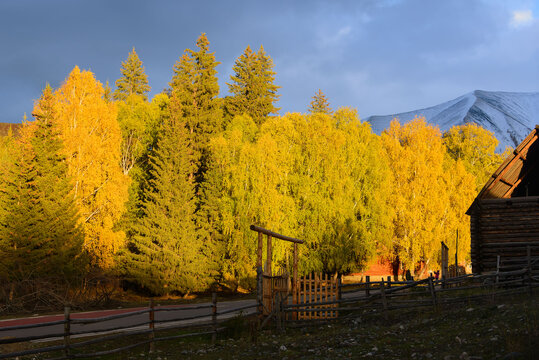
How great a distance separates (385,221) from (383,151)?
22.6ft

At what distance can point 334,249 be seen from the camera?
119ft

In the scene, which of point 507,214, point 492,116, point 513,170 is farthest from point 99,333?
point 492,116

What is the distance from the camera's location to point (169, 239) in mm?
35875

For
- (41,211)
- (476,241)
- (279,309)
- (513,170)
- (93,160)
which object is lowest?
(279,309)

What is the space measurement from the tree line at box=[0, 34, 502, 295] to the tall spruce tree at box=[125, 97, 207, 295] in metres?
0.10

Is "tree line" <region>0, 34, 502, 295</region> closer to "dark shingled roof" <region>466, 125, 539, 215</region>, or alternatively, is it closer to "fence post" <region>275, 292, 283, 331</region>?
"fence post" <region>275, 292, 283, 331</region>

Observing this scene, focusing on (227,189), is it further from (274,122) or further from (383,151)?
(383,151)

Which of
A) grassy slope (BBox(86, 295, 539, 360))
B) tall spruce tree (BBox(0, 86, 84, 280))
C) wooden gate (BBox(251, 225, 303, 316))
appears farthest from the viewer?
tall spruce tree (BBox(0, 86, 84, 280))

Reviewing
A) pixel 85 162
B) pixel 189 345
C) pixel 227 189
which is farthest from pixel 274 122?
pixel 189 345

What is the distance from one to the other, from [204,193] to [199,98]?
10878 millimetres

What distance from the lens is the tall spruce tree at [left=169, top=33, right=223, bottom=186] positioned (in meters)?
45.9

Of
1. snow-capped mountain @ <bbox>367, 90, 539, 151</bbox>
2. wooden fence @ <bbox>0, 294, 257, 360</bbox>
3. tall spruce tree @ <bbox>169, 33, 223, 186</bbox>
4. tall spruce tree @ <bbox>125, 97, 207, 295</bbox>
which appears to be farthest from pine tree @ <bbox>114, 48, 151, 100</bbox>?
snow-capped mountain @ <bbox>367, 90, 539, 151</bbox>

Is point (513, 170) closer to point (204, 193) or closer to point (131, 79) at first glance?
point (204, 193)

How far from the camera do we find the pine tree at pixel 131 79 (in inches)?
2569
